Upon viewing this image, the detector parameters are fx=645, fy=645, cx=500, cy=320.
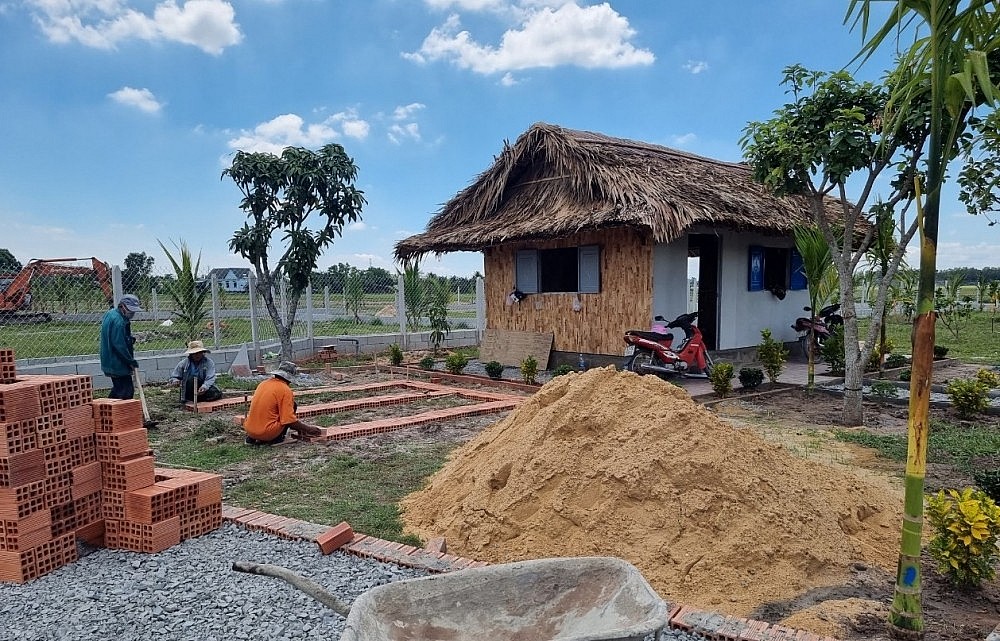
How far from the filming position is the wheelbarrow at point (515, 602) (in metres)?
2.44

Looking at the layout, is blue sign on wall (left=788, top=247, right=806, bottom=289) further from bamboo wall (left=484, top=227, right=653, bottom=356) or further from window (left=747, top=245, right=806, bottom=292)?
bamboo wall (left=484, top=227, right=653, bottom=356)

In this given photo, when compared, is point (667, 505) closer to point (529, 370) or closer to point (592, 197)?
point (529, 370)

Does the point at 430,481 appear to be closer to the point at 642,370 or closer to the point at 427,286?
the point at 642,370

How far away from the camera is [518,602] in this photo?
2.66 m

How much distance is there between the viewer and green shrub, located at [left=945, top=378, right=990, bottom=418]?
24.7ft

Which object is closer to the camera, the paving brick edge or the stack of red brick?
the paving brick edge

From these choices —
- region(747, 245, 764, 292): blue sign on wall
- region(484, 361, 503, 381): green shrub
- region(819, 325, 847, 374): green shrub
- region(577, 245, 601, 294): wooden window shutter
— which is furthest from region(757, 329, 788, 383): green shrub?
region(484, 361, 503, 381): green shrub

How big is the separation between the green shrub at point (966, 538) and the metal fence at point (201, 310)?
37.0 ft

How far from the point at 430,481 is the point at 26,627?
2815mm

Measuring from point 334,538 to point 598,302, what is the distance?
811 centimetres

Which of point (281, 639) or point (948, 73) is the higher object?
point (948, 73)

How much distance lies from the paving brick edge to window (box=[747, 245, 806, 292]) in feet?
33.2

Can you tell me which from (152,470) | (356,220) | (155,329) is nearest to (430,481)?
(152,470)

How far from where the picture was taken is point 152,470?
4164mm
